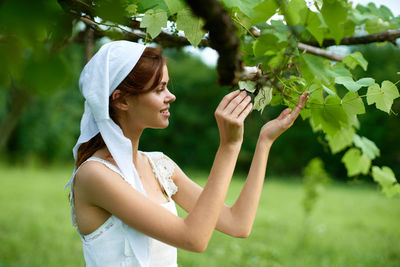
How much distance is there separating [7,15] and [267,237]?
734 cm

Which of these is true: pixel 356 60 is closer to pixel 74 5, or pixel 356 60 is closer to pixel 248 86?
pixel 248 86

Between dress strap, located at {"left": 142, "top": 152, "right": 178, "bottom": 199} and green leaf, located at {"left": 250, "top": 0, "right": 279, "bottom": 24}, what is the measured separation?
38.9 inches

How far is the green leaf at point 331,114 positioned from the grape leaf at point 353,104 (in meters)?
0.02

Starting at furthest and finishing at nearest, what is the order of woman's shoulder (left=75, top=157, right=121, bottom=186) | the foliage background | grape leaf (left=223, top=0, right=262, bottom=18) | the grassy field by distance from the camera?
the foliage background, the grassy field, woman's shoulder (left=75, top=157, right=121, bottom=186), grape leaf (left=223, top=0, right=262, bottom=18)

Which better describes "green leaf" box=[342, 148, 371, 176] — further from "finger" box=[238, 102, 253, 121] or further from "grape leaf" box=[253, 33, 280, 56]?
"grape leaf" box=[253, 33, 280, 56]

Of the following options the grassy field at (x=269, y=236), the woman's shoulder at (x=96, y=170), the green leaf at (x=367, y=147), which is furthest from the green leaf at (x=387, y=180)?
the grassy field at (x=269, y=236)

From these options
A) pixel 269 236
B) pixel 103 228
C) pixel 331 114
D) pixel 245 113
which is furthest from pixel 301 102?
pixel 269 236

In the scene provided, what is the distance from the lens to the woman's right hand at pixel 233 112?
48.0 inches

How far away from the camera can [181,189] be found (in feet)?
6.23

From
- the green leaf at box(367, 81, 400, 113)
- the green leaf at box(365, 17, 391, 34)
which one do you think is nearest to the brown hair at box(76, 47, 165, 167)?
the green leaf at box(367, 81, 400, 113)

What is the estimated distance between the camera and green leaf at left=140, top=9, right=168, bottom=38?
1.29 metres

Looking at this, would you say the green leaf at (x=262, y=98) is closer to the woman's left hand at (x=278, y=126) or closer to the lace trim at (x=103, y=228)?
the woman's left hand at (x=278, y=126)

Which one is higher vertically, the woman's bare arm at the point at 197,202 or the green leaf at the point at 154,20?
the green leaf at the point at 154,20

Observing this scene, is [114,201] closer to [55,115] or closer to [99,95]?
[99,95]
